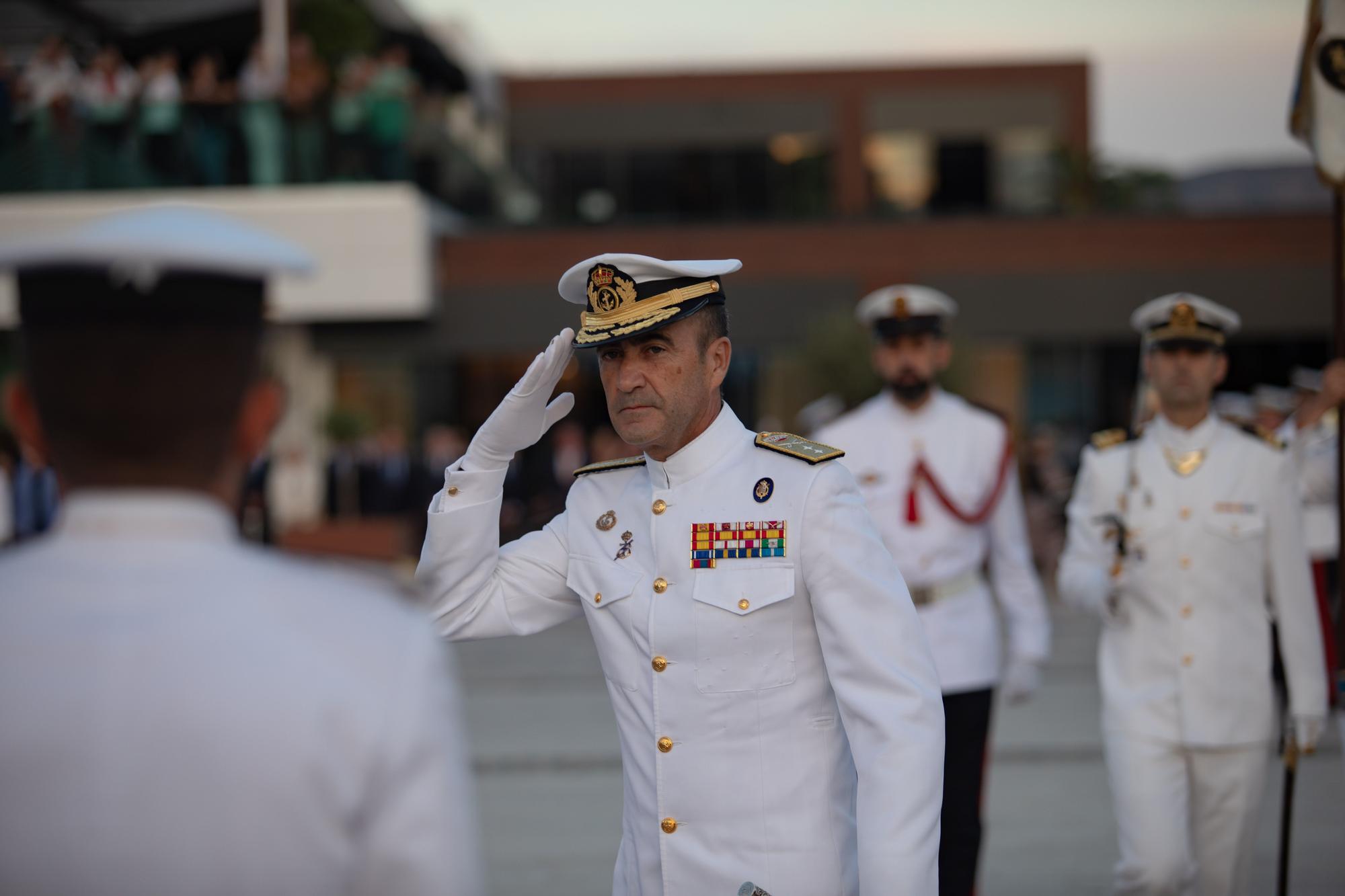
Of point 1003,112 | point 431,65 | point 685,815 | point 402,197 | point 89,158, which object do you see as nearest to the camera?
point 685,815

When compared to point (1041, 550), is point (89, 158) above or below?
above

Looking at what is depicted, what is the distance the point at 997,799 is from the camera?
7.19m

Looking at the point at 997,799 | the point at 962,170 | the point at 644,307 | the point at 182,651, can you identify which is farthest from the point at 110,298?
the point at 962,170

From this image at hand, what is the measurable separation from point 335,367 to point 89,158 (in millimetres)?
5811

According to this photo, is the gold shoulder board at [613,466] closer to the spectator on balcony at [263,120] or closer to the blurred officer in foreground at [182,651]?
the blurred officer in foreground at [182,651]

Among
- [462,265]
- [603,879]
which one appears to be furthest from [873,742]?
[462,265]

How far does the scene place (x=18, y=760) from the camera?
1444 millimetres

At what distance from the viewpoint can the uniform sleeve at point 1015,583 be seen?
18.7 ft

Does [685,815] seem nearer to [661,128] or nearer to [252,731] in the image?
[252,731]

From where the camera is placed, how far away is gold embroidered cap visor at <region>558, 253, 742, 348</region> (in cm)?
303

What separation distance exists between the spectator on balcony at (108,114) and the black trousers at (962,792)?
729 inches

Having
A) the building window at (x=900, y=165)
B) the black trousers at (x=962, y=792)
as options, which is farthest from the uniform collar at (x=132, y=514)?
the building window at (x=900, y=165)

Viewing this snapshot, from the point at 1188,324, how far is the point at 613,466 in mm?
2670

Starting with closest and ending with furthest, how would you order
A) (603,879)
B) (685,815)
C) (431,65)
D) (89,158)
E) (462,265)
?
1. (685,815)
2. (603,879)
3. (89,158)
4. (462,265)
5. (431,65)
